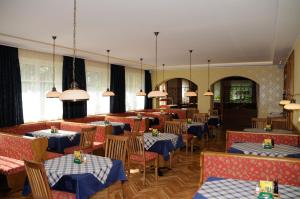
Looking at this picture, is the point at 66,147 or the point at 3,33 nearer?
the point at 3,33

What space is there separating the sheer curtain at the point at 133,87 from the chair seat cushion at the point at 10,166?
6.74 m

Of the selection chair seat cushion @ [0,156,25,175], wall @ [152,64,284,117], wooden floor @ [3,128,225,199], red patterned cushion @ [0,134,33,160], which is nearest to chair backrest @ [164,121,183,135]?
wooden floor @ [3,128,225,199]

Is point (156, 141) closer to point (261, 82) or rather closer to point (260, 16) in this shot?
point (260, 16)

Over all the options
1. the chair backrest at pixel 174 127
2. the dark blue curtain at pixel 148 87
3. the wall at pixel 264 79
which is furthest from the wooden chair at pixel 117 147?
the dark blue curtain at pixel 148 87

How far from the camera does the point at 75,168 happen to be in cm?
311

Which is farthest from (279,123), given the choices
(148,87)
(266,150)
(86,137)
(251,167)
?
→ (148,87)

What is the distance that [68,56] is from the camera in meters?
8.03

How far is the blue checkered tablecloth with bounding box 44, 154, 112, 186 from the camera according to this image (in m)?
2.96

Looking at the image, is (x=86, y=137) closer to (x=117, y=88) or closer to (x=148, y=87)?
(x=117, y=88)

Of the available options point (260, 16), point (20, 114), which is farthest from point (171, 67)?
point (260, 16)

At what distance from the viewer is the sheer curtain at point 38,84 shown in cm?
693

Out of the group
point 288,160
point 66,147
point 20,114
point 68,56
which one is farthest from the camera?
point 68,56

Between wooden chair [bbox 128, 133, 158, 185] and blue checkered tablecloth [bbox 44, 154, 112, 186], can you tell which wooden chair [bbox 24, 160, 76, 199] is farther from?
wooden chair [bbox 128, 133, 158, 185]

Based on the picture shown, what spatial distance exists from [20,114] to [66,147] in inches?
78.0
